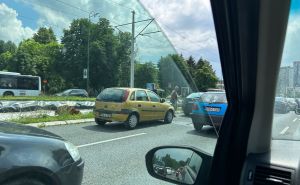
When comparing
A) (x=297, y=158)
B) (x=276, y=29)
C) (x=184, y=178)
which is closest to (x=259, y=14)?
(x=276, y=29)

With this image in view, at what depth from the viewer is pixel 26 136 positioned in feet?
9.50

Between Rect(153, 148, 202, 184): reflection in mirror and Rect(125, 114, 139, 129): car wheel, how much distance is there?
9.46m

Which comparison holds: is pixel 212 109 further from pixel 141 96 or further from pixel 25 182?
pixel 141 96

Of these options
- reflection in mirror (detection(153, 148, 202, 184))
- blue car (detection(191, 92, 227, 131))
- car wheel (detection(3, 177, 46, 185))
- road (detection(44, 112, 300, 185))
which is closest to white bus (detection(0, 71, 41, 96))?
road (detection(44, 112, 300, 185))

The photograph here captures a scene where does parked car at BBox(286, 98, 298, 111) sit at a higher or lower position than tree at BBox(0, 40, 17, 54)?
lower

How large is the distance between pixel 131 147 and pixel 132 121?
435 centimetres

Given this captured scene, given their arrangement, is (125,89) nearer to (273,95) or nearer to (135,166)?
(135,166)

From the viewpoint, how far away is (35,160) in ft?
8.97

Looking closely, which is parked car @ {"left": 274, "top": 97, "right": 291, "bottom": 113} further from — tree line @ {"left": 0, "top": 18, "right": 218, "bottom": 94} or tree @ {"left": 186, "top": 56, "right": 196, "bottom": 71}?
tree @ {"left": 186, "top": 56, "right": 196, "bottom": 71}

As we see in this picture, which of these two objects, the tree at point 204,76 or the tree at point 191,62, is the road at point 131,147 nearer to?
the tree at point 204,76

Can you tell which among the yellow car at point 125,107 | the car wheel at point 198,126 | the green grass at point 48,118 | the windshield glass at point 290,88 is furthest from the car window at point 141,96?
the windshield glass at point 290,88

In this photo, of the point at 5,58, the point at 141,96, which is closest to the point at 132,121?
the point at 141,96

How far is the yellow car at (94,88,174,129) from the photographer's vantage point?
1164 centimetres

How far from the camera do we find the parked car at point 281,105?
5.85ft
